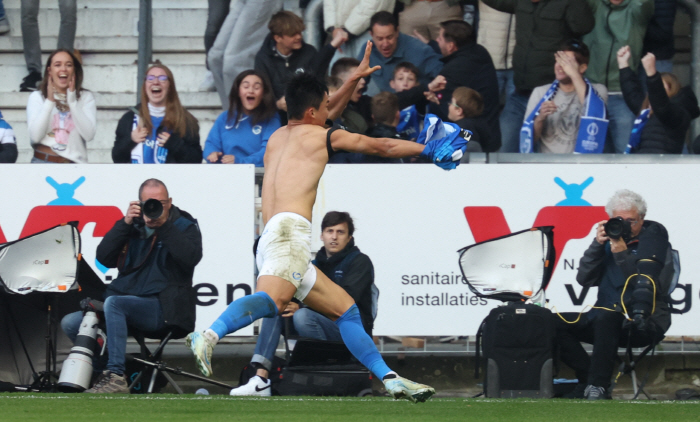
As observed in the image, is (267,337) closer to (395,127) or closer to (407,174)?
(407,174)

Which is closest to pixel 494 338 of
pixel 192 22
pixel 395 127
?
pixel 395 127

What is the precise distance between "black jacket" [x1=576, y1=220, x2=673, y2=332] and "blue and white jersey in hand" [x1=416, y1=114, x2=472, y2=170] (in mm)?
2683

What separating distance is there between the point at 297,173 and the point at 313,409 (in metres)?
1.47

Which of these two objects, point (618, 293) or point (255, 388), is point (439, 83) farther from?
point (255, 388)

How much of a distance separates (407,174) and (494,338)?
169cm

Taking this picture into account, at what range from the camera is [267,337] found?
8055 mm

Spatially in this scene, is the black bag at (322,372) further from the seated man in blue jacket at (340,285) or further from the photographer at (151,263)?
the photographer at (151,263)

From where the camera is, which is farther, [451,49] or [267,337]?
[451,49]

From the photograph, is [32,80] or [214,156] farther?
[32,80]

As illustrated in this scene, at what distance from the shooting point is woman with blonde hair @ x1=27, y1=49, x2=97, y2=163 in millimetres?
9656

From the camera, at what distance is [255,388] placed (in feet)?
25.7

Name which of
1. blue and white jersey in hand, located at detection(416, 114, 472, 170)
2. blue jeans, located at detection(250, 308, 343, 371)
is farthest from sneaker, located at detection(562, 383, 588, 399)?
blue and white jersey in hand, located at detection(416, 114, 472, 170)

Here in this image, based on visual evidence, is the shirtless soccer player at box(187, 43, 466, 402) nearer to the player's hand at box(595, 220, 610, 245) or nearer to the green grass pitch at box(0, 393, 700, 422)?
the green grass pitch at box(0, 393, 700, 422)

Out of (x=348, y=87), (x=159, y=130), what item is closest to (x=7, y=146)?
(x=159, y=130)
